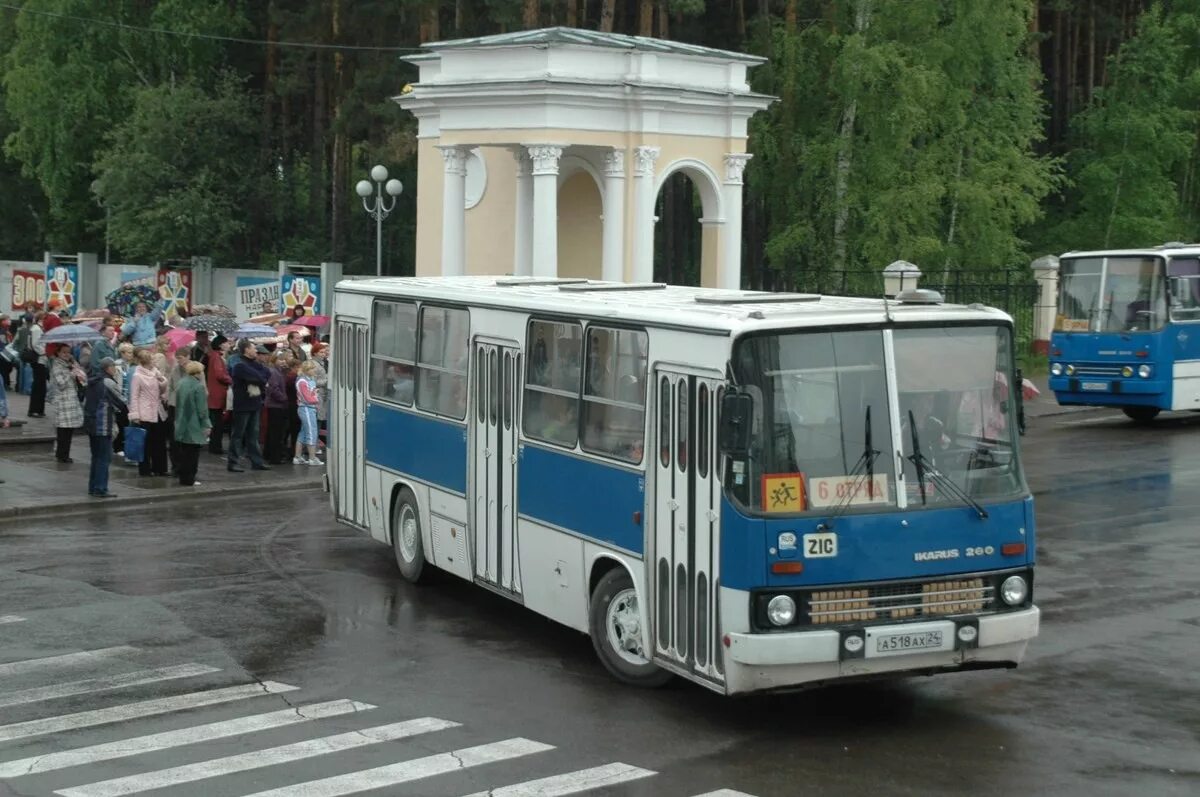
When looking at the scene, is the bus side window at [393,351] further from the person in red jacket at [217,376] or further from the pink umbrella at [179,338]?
the pink umbrella at [179,338]

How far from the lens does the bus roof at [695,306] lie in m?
11.5

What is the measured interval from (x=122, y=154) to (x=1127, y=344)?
38.1 meters

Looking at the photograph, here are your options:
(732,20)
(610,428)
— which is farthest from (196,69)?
(610,428)

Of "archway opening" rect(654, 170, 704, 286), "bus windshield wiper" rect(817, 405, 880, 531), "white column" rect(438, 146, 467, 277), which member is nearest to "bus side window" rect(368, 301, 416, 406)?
"bus windshield wiper" rect(817, 405, 880, 531)

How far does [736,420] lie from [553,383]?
3245mm

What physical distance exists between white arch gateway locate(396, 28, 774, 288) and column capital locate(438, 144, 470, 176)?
0.12ft

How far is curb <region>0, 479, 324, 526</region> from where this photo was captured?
21781 millimetres

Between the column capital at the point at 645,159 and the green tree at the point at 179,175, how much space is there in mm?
24440

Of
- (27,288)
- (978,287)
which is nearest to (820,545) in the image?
(978,287)

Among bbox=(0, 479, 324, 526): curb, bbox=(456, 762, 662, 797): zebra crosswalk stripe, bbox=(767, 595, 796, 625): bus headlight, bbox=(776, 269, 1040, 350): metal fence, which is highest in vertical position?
bbox=(776, 269, 1040, 350): metal fence

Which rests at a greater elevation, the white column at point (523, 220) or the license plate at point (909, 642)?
the white column at point (523, 220)

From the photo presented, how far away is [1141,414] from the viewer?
3186 cm

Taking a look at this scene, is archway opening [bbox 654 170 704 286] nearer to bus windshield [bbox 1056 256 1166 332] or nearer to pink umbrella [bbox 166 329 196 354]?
bus windshield [bbox 1056 256 1166 332]

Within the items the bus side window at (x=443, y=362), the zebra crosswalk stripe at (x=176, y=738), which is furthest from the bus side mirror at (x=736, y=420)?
the bus side window at (x=443, y=362)
